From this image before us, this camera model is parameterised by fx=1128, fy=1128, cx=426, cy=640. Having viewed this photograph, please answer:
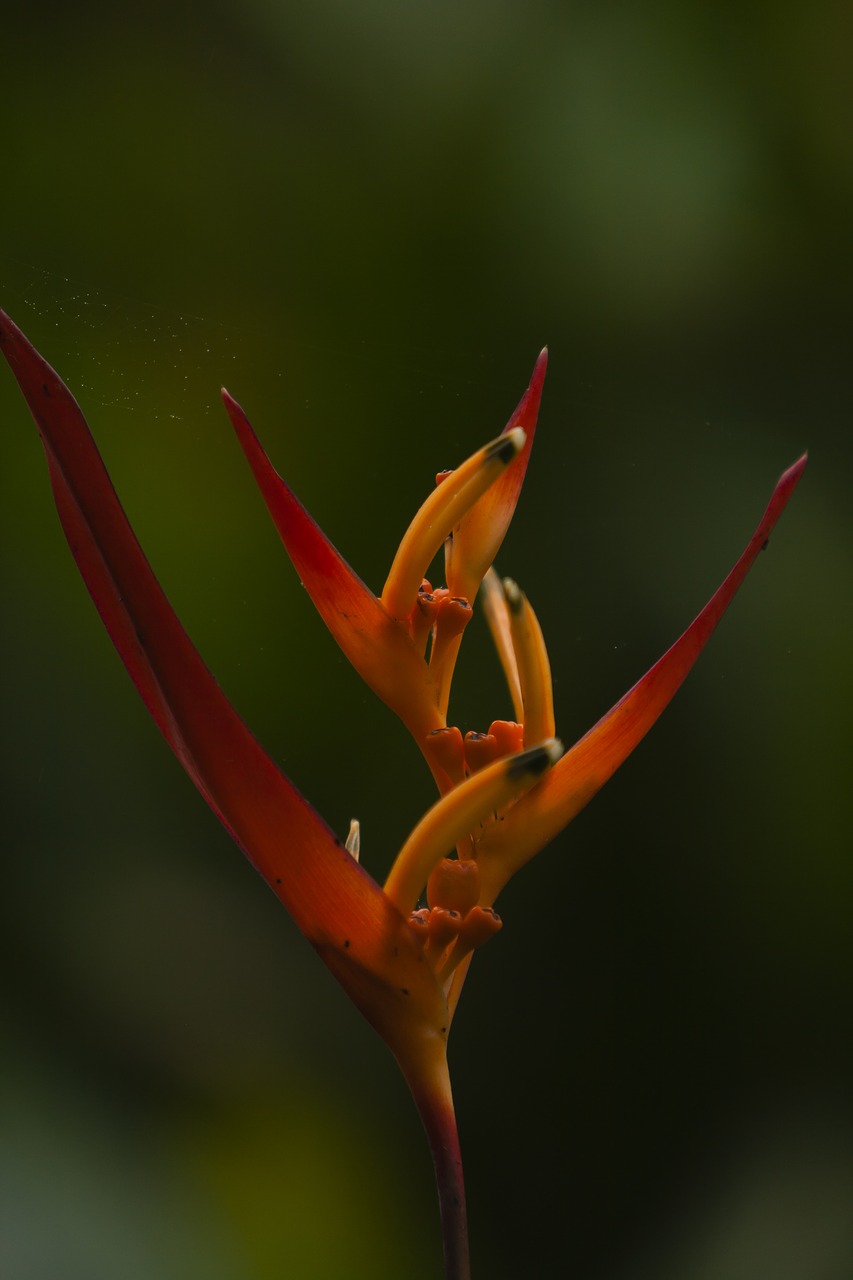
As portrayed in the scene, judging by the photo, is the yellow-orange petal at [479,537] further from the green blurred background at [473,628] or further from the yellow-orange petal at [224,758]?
the green blurred background at [473,628]

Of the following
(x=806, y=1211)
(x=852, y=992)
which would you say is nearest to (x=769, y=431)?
(x=852, y=992)

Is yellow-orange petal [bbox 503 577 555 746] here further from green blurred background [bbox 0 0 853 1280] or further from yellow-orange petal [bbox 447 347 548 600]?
green blurred background [bbox 0 0 853 1280]

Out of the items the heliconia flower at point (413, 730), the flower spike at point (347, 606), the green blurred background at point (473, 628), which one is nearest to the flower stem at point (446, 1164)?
the heliconia flower at point (413, 730)

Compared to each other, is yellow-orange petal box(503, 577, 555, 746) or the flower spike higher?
the flower spike

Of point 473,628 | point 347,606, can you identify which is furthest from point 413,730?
point 473,628

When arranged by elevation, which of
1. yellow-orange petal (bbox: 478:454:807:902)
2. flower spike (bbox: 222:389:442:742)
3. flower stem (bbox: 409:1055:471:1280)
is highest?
flower spike (bbox: 222:389:442:742)

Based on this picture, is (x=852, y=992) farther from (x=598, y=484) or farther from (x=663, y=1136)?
(x=598, y=484)

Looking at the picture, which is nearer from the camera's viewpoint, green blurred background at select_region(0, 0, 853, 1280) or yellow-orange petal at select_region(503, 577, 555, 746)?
yellow-orange petal at select_region(503, 577, 555, 746)

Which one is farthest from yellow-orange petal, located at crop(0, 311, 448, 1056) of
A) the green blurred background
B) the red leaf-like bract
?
the green blurred background
